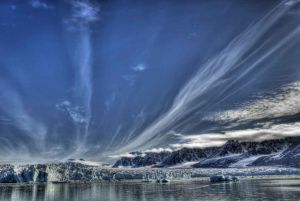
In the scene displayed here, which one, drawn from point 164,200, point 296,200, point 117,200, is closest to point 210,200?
point 164,200

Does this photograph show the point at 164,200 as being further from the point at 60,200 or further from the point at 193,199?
the point at 60,200

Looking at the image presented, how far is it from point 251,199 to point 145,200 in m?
30.7

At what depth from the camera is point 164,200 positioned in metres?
116

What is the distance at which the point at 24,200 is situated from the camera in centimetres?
13712

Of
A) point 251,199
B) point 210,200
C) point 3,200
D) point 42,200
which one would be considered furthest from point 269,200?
point 3,200

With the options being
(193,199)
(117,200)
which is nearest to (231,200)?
(193,199)

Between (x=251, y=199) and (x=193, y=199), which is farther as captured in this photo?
(x=193, y=199)

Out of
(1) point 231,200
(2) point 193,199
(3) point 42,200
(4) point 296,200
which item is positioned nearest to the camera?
(4) point 296,200

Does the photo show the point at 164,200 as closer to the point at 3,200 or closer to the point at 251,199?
the point at 251,199

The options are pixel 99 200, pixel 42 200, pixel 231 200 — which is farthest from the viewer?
pixel 42 200

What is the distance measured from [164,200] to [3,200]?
59003 mm

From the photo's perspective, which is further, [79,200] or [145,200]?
[79,200]

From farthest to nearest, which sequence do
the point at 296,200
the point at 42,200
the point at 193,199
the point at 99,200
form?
the point at 42,200 < the point at 99,200 < the point at 193,199 < the point at 296,200

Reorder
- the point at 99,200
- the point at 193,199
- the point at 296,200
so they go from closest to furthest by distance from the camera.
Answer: the point at 296,200
the point at 193,199
the point at 99,200
